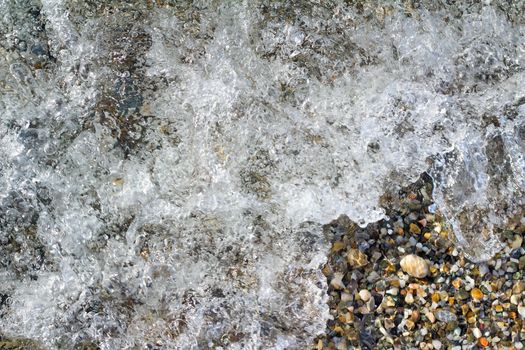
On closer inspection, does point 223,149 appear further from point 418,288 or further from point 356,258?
point 418,288

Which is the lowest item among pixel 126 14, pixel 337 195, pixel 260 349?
pixel 260 349

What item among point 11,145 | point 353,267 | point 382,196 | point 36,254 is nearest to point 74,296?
point 36,254

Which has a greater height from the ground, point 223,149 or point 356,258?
point 223,149

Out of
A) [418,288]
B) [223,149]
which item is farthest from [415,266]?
[223,149]

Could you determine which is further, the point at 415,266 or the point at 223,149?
the point at 223,149

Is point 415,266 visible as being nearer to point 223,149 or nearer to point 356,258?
point 356,258

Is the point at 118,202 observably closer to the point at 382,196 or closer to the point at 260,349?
the point at 260,349

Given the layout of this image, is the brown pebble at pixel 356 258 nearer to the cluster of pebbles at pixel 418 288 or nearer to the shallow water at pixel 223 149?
the cluster of pebbles at pixel 418 288
